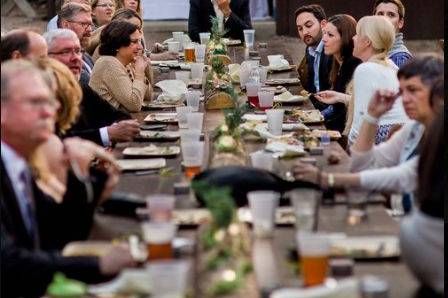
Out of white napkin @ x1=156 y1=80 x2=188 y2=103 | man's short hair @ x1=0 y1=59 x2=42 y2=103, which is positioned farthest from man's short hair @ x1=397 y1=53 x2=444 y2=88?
white napkin @ x1=156 y1=80 x2=188 y2=103

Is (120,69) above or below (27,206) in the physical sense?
below

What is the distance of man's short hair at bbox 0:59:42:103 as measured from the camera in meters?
3.83

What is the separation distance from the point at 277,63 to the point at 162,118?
8.60 feet

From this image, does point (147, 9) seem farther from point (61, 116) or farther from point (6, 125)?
point (6, 125)

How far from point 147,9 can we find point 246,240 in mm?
11656

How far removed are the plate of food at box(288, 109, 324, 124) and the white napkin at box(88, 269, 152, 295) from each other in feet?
10.9

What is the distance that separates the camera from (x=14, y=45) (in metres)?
5.66

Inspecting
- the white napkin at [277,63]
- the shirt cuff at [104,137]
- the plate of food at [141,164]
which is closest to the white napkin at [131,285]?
the plate of food at [141,164]

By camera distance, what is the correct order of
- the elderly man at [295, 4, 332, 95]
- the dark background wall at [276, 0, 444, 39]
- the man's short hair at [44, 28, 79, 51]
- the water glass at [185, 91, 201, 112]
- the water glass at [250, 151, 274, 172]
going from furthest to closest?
the dark background wall at [276, 0, 444, 39], the elderly man at [295, 4, 332, 95], the water glass at [185, 91, 201, 112], the man's short hair at [44, 28, 79, 51], the water glass at [250, 151, 274, 172]

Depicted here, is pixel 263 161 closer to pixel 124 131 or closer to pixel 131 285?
pixel 124 131

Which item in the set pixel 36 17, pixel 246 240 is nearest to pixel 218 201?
pixel 246 240

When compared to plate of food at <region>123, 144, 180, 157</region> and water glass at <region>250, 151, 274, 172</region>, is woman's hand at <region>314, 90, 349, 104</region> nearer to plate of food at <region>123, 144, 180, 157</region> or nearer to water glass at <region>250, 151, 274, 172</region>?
plate of food at <region>123, 144, 180, 157</region>

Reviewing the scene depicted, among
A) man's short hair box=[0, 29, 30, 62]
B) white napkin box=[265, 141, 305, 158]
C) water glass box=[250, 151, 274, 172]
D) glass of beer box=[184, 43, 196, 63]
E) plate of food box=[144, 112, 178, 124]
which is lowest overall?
glass of beer box=[184, 43, 196, 63]

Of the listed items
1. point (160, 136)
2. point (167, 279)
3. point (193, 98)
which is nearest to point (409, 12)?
point (193, 98)
